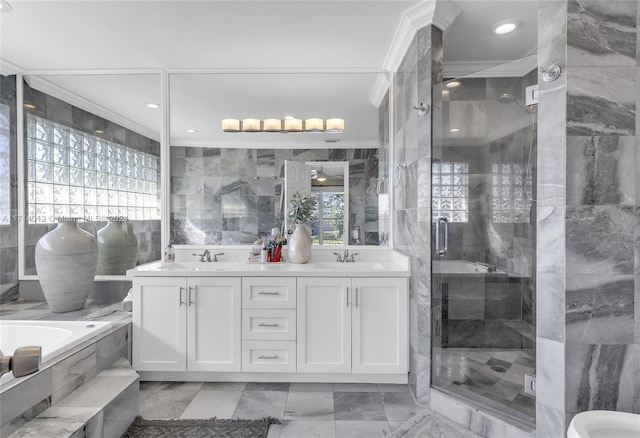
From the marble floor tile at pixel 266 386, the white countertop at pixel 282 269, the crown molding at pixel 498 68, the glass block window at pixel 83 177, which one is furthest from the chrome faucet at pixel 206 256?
the crown molding at pixel 498 68

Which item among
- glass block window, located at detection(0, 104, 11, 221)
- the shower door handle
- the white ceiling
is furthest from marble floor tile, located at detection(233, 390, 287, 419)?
glass block window, located at detection(0, 104, 11, 221)

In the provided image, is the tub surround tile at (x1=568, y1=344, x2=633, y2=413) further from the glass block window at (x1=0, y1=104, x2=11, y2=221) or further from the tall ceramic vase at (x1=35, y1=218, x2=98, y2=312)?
the glass block window at (x1=0, y1=104, x2=11, y2=221)

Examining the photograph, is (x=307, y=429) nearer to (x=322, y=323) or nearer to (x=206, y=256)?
(x=322, y=323)

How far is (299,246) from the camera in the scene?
2584mm

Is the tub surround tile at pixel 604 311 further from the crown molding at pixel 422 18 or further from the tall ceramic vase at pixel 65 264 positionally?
the tall ceramic vase at pixel 65 264

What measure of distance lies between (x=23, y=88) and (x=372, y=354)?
3.61 meters

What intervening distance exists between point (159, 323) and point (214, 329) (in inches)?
15.6

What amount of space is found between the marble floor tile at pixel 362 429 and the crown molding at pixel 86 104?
8.49 ft

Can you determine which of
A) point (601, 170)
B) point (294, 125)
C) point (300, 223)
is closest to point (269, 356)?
point (300, 223)

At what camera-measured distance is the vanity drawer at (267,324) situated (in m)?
2.25

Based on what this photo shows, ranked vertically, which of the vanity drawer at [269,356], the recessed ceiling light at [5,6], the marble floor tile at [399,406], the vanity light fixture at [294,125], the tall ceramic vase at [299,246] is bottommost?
the marble floor tile at [399,406]

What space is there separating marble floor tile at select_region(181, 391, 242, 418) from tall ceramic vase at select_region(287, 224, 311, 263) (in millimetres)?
1019

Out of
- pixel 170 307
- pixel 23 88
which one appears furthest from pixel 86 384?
pixel 23 88

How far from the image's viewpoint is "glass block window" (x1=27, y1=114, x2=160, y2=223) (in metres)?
2.79
